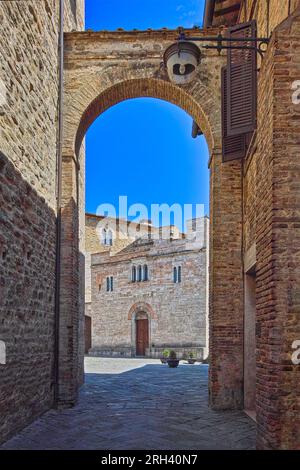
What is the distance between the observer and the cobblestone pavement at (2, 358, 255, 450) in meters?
5.67

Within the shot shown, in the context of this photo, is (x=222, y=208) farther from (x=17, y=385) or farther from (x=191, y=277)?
(x=191, y=277)

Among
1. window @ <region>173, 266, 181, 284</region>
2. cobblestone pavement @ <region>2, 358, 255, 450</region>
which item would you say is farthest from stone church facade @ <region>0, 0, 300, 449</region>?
window @ <region>173, 266, 181, 284</region>

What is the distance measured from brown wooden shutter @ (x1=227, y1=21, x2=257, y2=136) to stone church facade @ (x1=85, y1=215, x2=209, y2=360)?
1713 centimetres

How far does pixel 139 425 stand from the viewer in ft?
22.2

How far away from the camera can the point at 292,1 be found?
5.15m

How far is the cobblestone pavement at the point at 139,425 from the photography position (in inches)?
223

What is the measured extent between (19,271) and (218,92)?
5.22 meters

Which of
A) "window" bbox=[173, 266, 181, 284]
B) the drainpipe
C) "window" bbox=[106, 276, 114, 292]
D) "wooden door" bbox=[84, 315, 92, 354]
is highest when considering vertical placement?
the drainpipe

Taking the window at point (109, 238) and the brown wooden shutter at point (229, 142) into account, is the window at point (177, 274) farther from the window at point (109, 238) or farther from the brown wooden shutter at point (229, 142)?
the brown wooden shutter at point (229, 142)

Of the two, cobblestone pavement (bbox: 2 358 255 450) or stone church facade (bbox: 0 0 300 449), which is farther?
cobblestone pavement (bbox: 2 358 255 450)

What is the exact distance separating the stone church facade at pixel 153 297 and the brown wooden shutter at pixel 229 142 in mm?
16086

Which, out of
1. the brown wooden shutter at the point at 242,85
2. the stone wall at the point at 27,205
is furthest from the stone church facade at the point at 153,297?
the brown wooden shutter at the point at 242,85

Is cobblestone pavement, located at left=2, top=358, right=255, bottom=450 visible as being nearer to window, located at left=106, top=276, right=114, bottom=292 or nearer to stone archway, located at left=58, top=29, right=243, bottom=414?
stone archway, located at left=58, top=29, right=243, bottom=414
